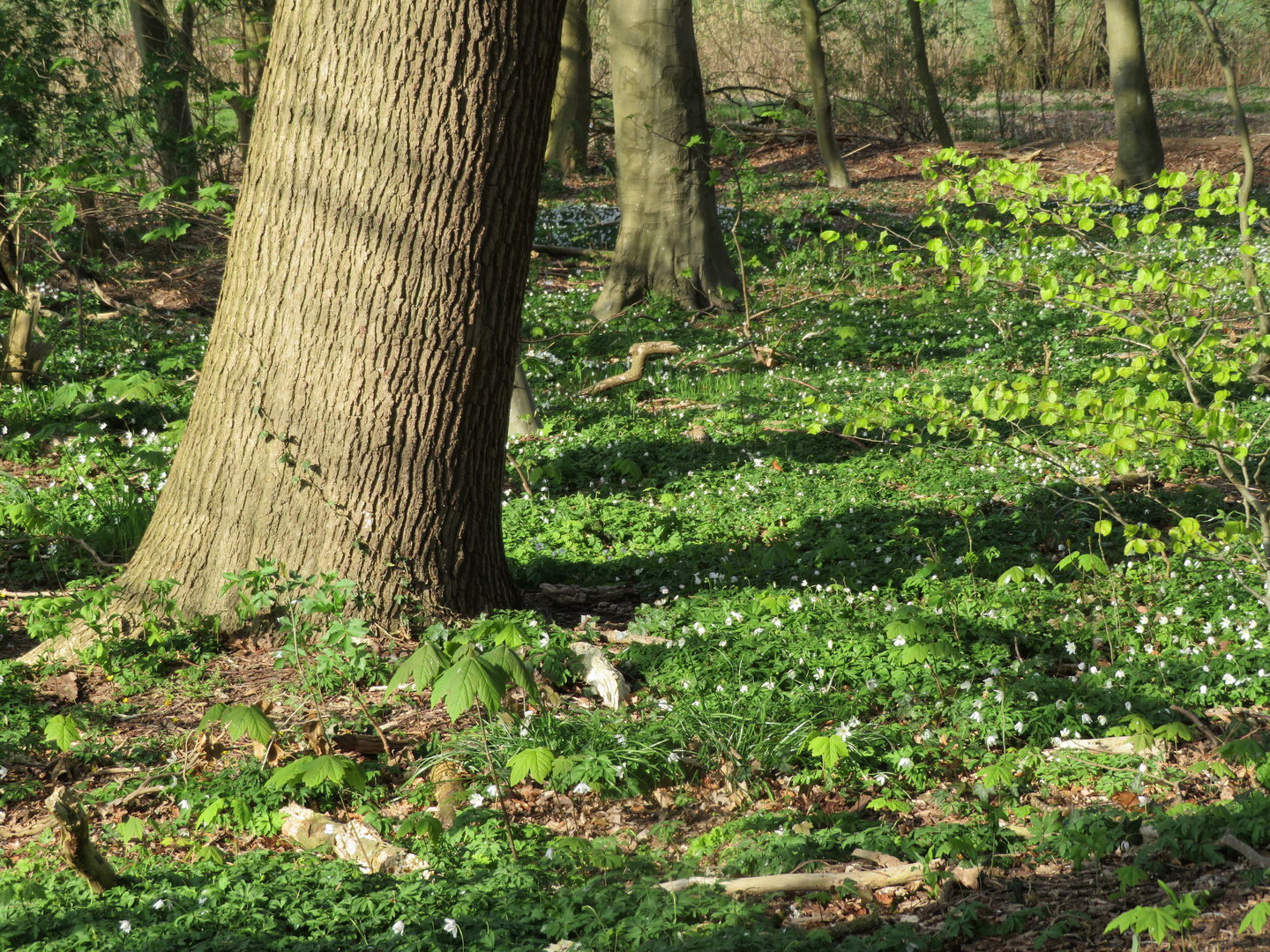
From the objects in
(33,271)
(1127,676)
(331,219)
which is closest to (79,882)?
(331,219)

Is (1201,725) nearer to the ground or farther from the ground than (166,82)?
nearer to the ground

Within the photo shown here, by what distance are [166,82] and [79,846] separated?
898cm

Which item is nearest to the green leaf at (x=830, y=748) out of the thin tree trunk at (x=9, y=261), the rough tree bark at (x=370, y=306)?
the rough tree bark at (x=370, y=306)

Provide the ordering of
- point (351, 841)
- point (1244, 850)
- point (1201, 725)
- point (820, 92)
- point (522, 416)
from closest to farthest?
point (1244, 850)
point (351, 841)
point (1201, 725)
point (522, 416)
point (820, 92)

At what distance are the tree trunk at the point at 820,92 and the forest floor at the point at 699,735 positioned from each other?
11065 millimetres

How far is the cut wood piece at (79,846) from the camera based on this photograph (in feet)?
7.97

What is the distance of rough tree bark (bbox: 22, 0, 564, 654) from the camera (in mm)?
3783

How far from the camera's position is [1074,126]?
21344 millimetres

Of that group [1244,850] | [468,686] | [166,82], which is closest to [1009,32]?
[166,82]

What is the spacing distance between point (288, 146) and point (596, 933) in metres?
3.20

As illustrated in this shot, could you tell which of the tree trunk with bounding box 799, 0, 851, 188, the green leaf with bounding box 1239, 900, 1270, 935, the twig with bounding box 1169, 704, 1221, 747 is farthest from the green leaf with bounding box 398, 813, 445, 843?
the tree trunk with bounding box 799, 0, 851, 188

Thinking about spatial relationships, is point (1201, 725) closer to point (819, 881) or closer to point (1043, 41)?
point (819, 881)

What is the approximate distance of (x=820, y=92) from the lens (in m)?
15.9

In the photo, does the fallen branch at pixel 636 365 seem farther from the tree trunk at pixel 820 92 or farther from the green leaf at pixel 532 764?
the tree trunk at pixel 820 92
